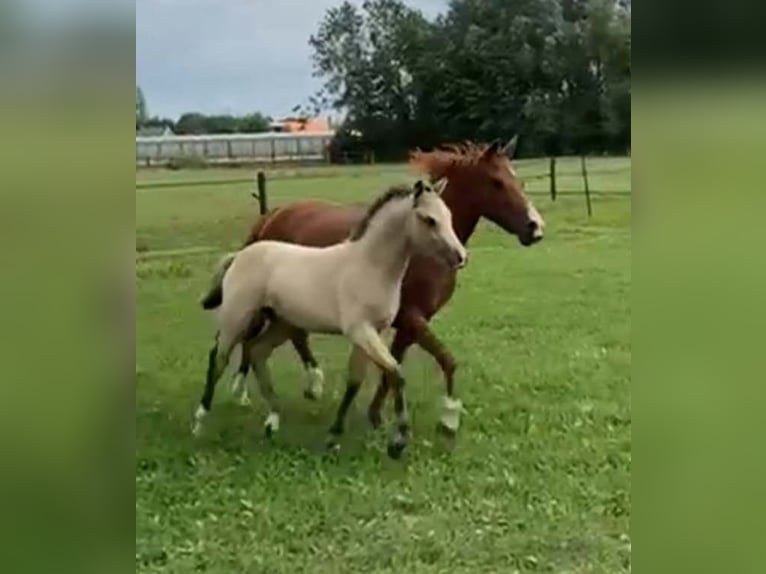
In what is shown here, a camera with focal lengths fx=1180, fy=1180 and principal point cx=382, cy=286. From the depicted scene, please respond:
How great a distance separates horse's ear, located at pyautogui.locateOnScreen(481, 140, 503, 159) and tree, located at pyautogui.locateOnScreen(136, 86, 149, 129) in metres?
0.44

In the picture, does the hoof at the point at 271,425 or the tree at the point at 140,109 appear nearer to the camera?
the tree at the point at 140,109

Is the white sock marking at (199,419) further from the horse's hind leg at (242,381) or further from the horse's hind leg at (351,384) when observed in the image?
the horse's hind leg at (351,384)

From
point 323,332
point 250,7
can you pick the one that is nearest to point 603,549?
point 323,332

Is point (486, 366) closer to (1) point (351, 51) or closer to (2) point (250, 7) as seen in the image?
(1) point (351, 51)

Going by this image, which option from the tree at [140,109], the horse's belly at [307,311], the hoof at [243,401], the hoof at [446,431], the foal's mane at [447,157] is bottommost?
the hoof at [446,431]

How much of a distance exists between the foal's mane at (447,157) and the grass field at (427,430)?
32 mm

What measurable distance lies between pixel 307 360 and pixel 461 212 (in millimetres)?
286

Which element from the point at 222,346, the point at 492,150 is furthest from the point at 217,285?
the point at 492,150

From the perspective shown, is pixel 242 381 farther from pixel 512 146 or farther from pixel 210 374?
pixel 512 146

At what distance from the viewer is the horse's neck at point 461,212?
155 cm

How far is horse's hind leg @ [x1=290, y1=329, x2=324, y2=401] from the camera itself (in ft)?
5.19

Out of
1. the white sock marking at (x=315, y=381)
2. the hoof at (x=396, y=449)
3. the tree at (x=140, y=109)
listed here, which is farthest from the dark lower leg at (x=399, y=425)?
the tree at (x=140, y=109)
